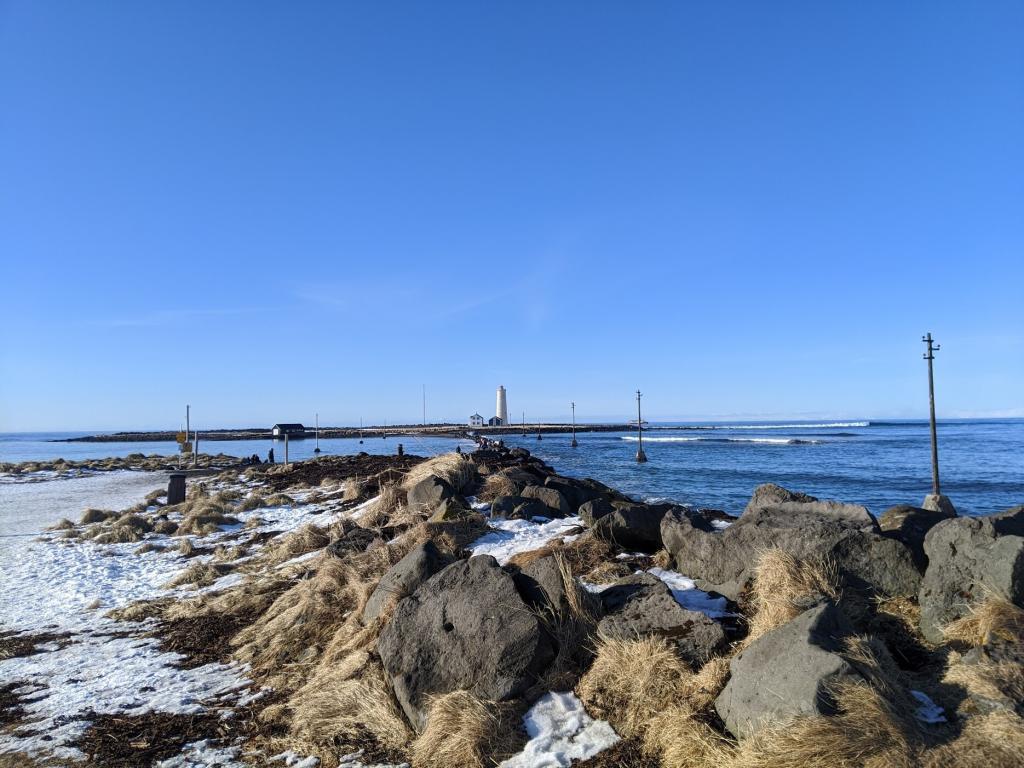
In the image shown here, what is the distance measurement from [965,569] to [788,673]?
2.41 m

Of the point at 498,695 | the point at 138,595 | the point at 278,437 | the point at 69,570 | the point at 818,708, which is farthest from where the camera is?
the point at 278,437

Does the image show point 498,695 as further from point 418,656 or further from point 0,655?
point 0,655

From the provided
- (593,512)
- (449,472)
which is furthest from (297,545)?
(593,512)

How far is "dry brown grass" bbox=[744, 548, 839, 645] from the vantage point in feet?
18.4

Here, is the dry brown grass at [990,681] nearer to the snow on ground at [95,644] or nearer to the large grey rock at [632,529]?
the large grey rock at [632,529]

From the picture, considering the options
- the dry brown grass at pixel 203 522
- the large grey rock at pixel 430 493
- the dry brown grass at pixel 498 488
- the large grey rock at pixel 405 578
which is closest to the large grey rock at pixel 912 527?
the large grey rock at pixel 405 578

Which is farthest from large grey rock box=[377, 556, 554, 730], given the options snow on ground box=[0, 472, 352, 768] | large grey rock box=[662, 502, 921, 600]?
large grey rock box=[662, 502, 921, 600]

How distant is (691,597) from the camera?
705 cm

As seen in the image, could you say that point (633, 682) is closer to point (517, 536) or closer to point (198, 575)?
point (517, 536)

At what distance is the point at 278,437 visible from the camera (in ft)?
313

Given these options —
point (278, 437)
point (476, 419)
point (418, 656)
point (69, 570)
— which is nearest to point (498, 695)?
point (418, 656)

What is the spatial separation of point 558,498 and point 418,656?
7241 mm

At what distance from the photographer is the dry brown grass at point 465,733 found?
16.3 ft

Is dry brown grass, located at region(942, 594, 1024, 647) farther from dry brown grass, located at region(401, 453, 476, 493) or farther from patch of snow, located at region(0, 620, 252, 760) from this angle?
dry brown grass, located at region(401, 453, 476, 493)
